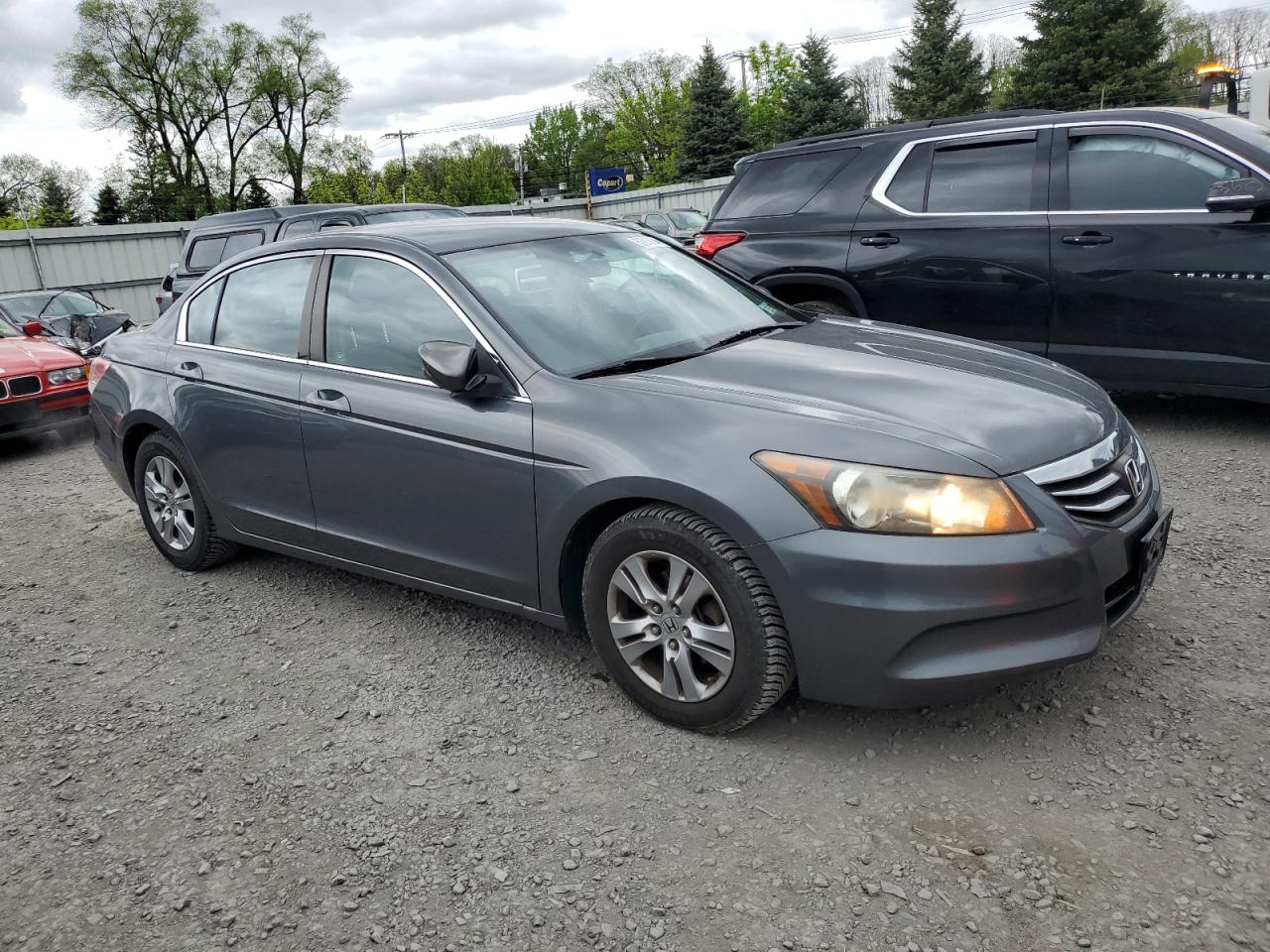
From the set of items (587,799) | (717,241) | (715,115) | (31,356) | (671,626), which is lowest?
(587,799)

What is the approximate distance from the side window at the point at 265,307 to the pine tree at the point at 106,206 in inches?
2613

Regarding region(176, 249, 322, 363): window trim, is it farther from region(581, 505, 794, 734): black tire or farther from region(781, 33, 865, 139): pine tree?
region(781, 33, 865, 139): pine tree

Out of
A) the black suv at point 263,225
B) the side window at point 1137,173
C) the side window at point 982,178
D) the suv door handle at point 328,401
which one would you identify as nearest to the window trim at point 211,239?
the black suv at point 263,225

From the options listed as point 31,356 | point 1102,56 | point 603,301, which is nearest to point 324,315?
point 603,301

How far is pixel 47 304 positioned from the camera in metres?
15.0

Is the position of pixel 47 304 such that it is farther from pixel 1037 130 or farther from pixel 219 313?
pixel 1037 130

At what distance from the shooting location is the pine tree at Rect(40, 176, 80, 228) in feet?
209

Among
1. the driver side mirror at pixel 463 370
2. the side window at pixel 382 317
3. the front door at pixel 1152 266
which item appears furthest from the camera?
the front door at pixel 1152 266

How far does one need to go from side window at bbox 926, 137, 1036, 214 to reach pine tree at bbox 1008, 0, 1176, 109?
137 feet

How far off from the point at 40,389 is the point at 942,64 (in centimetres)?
4924

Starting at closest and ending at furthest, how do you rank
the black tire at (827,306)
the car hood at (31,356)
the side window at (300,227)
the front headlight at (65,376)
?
the black tire at (827,306)
the car hood at (31,356)
the front headlight at (65,376)
the side window at (300,227)

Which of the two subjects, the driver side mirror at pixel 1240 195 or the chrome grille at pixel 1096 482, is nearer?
the chrome grille at pixel 1096 482

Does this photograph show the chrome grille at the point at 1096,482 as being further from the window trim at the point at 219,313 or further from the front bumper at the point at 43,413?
the front bumper at the point at 43,413

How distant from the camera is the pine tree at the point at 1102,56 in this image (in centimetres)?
4366
